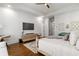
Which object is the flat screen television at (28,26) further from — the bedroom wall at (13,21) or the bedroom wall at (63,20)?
the bedroom wall at (63,20)

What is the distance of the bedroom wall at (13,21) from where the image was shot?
1334mm

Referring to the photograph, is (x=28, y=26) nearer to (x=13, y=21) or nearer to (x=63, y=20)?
(x=13, y=21)

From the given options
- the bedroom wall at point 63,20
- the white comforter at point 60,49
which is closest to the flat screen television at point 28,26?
the white comforter at point 60,49

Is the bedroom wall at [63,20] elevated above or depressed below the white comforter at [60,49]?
above

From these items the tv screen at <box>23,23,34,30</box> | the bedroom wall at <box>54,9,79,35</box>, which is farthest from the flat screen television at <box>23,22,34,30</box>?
the bedroom wall at <box>54,9,79,35</box>

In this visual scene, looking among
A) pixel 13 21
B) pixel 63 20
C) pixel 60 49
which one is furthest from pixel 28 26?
pixel 63 20

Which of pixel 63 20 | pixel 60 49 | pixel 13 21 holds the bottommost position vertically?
pixel 60 49

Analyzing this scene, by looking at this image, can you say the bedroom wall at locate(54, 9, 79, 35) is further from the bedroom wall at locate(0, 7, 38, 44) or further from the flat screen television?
the bedroom wall at locate(0, 7, 38, 44)

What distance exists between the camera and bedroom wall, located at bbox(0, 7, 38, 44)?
133 cm

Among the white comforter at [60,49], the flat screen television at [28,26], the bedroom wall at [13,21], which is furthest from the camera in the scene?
the flat screen television at [28,26]

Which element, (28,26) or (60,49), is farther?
(28,26)

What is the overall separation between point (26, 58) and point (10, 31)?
3.32 feet

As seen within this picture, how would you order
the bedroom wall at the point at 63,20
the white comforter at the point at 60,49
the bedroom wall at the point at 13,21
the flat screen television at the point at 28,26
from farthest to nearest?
the bedroom wall at the point at 63,20
the flat screen television at the point at 28,26
the bedroom wall at the point at 13,21
the white comforter at the point at 60,49

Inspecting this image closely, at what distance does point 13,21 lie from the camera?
4.69ft
